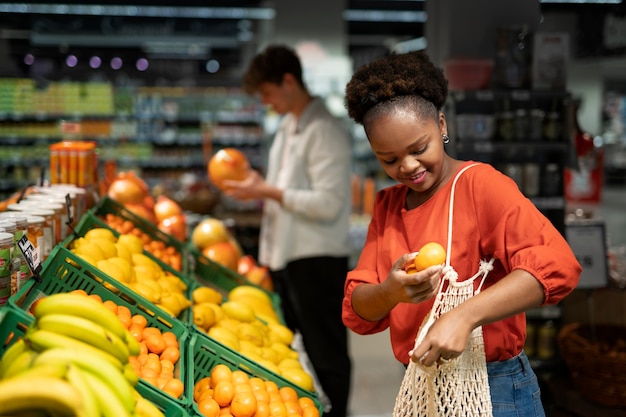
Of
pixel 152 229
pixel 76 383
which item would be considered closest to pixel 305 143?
pixel 152 229

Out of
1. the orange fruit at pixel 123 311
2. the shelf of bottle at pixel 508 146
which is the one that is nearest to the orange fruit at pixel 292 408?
the orange fruit at pixel 123 311

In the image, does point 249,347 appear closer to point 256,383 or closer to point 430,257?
point 256,383

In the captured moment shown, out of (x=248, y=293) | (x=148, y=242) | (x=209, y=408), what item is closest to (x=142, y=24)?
(x=148, y=242)

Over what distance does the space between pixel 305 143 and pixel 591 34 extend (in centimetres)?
341

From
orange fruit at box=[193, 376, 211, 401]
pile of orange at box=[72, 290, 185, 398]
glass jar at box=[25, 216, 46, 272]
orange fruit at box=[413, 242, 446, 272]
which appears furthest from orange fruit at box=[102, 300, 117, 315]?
orange fruit at box=[413, 242, 446, 272]

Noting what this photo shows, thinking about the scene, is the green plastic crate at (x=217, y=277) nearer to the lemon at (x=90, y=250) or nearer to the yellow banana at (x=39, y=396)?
the lemon at (x=90, y=250)

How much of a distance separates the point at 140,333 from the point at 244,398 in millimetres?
393

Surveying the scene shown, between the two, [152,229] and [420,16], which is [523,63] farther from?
[420,16]

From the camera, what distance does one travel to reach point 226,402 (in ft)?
6.72

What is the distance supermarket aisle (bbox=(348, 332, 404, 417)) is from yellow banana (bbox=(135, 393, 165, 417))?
3.17 metres

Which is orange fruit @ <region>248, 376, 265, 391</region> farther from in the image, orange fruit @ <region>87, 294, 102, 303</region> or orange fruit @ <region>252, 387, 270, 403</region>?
orange fruit @ <region>87, 294, 102, 303</region>

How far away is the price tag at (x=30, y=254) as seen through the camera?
194cm

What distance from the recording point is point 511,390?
6.21 feet

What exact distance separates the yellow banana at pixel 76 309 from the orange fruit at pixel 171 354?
537mm
